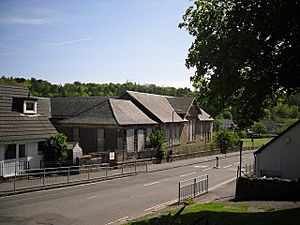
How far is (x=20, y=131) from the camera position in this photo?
28.0m

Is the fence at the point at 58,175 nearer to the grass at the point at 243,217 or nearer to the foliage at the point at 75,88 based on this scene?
the grass at the point at 243,217

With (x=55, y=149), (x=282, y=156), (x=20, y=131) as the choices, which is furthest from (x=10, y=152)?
(x=282, y=156)

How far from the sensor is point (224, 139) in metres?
60.8

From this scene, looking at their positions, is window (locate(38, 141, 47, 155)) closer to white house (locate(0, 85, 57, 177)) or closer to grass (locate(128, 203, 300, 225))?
white house (locate(0, 85, 57, 177))

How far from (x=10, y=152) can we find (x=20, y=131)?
192cm

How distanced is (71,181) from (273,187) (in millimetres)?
14511

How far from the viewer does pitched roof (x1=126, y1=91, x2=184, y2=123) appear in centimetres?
4944

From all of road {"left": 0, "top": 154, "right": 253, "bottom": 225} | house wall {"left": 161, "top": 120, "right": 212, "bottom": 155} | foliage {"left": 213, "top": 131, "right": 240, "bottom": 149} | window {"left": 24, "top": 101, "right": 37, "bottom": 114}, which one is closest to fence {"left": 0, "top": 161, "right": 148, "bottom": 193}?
road {"left": 0, "top": 154, "right": 253, "bottom": 225}

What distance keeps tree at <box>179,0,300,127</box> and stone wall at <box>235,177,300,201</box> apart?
4.62 meters

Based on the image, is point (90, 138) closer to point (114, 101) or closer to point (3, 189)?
point (114, 101)

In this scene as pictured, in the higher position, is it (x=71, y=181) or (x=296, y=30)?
(x=296, y=30)

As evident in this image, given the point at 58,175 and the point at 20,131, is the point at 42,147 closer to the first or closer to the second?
the point at 20,131

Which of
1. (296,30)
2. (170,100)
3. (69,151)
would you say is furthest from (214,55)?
(170,100)

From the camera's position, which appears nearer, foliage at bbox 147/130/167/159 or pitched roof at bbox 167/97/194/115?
foliage at bbox 147/130/167/159
